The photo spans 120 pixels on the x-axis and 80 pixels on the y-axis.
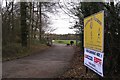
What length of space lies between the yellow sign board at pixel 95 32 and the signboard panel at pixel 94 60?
0.50ft

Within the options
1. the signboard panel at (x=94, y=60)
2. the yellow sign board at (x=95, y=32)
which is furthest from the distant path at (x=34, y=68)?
the yellow sign board at (x=95, y=32)

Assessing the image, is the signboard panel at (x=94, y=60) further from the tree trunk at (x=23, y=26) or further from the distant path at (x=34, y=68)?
the tree trunk at (x=23, y=26)

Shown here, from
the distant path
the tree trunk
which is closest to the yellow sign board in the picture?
the distant path

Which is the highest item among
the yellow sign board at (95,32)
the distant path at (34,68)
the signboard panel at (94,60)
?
the yellow sign board at (95,32)

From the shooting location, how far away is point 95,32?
22.5 feet

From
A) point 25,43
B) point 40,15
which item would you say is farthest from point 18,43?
point 40,15

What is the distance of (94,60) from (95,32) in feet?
2.93

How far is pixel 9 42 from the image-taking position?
23984 millimetres

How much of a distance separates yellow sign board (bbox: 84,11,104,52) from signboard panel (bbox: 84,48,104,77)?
0.15m

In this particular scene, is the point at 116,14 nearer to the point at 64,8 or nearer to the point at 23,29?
the point at 64,8

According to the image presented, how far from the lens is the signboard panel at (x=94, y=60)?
6421 millimetres

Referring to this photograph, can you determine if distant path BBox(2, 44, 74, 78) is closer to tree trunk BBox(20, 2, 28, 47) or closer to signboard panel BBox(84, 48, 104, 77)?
signboard panel BBox(84, 48, 104, 77)

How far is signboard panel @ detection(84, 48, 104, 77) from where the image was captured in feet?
21.1

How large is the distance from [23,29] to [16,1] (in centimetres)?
349
